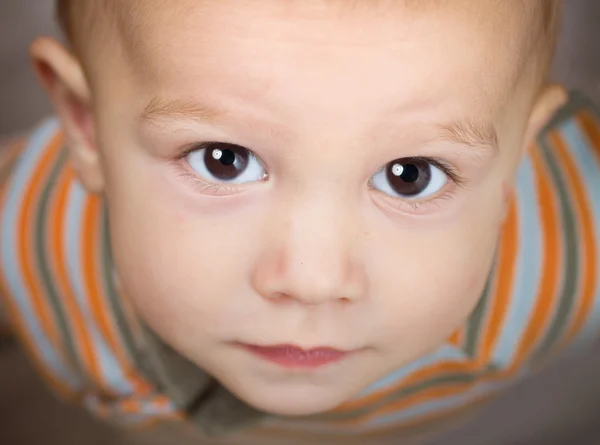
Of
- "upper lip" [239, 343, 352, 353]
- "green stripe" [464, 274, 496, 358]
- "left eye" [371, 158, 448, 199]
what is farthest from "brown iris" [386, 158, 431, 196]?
"green stripe" [464, 274, 496, 358]

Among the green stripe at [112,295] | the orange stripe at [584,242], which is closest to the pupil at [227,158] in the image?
the green stripe at [112,295]

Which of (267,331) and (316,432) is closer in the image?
(267,331)

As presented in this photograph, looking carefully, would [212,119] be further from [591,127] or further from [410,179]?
[591,127]

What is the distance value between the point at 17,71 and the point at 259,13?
922mm

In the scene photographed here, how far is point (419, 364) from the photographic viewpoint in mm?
793

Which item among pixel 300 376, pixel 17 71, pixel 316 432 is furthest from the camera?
pixel 17 71

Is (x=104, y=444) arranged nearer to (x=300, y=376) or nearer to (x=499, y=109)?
Answer: (x=300, y=376)

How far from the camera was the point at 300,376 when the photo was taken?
1.90 ft

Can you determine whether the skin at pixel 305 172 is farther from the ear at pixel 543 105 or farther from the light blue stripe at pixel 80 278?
→ the light blue stripe at pixel 80 278

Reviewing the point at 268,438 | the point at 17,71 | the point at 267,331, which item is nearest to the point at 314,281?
the point at 267,331

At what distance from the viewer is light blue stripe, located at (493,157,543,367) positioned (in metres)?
0.78

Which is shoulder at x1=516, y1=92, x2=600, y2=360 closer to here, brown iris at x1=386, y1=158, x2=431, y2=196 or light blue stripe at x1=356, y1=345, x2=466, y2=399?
light blue stripe at x1=356, y1=345, x2=466, y2=399

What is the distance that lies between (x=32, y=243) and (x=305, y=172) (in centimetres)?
42

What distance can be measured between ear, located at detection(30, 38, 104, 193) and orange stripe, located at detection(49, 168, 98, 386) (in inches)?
6.4
